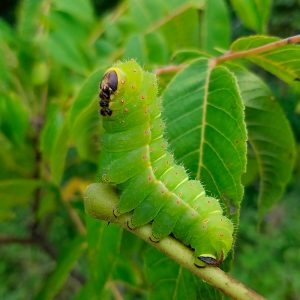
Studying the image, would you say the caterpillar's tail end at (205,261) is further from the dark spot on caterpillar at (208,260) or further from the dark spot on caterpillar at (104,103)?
the dark spot on caterpillar at (104,103)

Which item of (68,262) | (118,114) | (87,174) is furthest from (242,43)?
(87,174)

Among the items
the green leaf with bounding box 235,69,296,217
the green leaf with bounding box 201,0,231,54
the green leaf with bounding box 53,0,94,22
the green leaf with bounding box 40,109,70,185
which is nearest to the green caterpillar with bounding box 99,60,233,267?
the green leaf with bounding box 235,69,296,217

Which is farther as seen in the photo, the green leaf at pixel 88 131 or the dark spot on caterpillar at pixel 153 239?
the green leaf at pixel 88 131

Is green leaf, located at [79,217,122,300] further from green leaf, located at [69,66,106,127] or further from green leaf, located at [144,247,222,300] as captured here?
green leaf, located at [69,66,106,127]

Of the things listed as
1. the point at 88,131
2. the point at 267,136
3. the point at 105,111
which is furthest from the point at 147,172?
the point at 88,131

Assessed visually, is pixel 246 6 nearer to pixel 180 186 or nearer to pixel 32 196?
pixel 180 186

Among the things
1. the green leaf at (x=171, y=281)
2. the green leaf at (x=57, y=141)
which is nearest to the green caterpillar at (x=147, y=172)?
the green leaf at (x=171, y=281)
